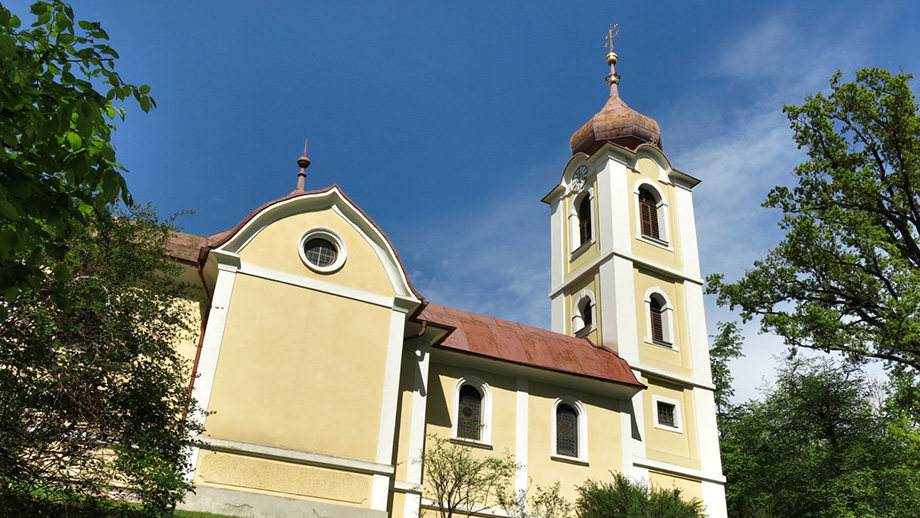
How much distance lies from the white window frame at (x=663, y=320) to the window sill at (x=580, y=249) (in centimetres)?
280

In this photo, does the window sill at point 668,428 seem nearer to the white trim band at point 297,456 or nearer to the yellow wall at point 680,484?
the yellow wall at point 680,484

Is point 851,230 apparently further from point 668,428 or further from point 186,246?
point 186,246

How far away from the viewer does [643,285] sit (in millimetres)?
24891

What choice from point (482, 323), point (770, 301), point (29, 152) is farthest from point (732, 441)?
point (29, 152)

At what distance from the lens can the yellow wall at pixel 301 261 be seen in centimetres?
1614

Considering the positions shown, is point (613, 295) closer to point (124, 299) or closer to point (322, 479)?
point (322, 479)

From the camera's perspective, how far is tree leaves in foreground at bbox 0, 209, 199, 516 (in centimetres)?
808

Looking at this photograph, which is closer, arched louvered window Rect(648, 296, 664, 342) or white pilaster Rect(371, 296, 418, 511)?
white pilaster Rect(371, 296, 418, 511)

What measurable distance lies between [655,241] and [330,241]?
44.3 feet

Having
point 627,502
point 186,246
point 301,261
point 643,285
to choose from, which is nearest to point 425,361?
point 301,261

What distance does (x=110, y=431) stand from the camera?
28.9 ft

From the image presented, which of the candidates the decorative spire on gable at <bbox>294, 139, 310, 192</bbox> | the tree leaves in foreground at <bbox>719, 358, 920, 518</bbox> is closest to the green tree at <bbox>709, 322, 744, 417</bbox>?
the tree leaves in foreground at <bbox>719, 358, 920, 518</bbox>

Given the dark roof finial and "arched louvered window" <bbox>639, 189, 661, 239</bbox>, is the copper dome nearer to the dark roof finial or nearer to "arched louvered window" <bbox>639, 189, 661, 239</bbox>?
"arched louvered window" <bbox>639, 189, 661, 239</bbox>

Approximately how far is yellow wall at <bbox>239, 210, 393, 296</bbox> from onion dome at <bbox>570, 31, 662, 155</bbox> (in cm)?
1449
